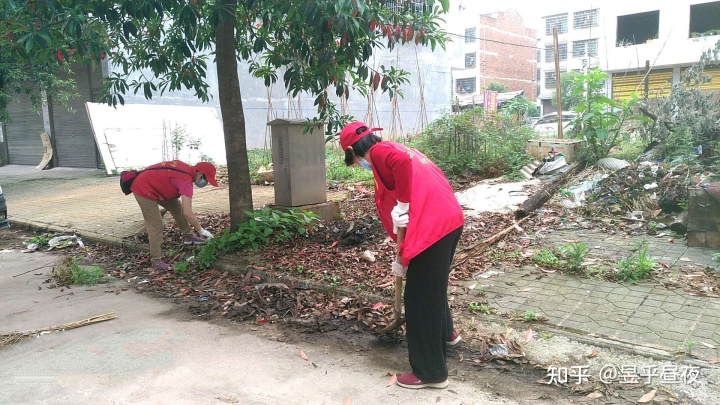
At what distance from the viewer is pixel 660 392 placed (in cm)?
304

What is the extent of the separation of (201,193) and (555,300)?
27.6 feet

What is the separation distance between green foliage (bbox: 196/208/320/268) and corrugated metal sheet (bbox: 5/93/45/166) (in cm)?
1566

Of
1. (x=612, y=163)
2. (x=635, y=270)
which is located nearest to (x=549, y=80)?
(x=612, y=163)

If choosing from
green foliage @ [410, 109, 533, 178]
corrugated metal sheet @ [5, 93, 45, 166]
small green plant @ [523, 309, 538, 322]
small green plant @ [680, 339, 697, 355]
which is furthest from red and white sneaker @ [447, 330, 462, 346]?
corrugated metal sheet @ [5, 93, 45, 166]

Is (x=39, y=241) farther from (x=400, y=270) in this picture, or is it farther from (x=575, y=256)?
(x=575, y=256)

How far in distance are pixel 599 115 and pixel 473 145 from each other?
2375 mm

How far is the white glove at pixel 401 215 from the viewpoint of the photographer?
124 inches

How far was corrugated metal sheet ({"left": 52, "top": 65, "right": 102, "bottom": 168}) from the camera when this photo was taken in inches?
629

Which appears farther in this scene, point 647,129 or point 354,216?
point 647,129

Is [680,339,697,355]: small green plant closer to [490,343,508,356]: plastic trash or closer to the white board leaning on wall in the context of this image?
[490,343,508,356]: plastic trash

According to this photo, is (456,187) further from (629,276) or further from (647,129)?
(629,276)

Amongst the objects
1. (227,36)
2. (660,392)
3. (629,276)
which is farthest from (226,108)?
(660,392)

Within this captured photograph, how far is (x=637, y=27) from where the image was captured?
27703mm

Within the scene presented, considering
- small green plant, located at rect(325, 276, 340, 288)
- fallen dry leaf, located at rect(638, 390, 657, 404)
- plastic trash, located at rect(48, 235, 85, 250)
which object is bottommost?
fallen dry leaf, located at rect(638, 390, 657, 404)
